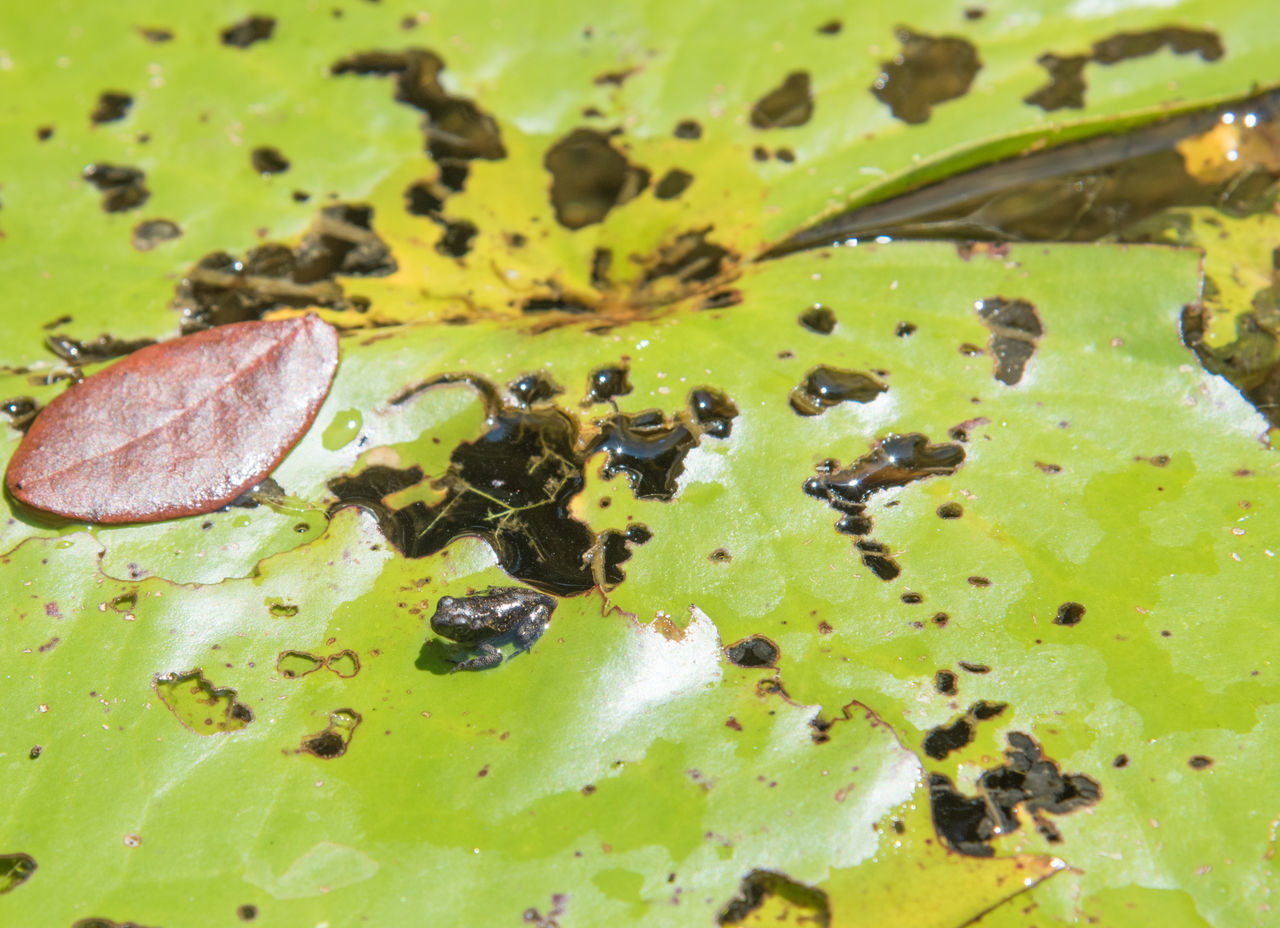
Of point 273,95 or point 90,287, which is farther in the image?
point 273,95

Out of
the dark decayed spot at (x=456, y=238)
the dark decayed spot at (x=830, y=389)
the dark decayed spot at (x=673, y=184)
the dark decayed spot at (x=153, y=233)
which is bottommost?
the dark decayed spot at (x=830, y=389)

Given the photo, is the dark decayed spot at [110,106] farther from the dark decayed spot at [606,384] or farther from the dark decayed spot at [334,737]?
the dark decayed spot at [334,737]

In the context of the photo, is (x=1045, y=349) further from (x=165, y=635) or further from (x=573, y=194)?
(x=165, y=635)

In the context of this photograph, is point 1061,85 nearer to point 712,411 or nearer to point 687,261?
point 687,261

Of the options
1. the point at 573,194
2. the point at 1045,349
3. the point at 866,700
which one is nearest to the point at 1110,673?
the point at 866,700

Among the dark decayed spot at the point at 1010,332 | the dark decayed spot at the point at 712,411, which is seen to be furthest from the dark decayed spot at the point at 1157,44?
the dark decayed spot at the point at 712,411

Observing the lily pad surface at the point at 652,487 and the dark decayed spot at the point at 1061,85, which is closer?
the lily pad surface at the point at 652,487

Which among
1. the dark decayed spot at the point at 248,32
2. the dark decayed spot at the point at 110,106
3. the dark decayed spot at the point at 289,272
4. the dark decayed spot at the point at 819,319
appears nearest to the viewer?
the dark decayed spot at the point at 819,319
